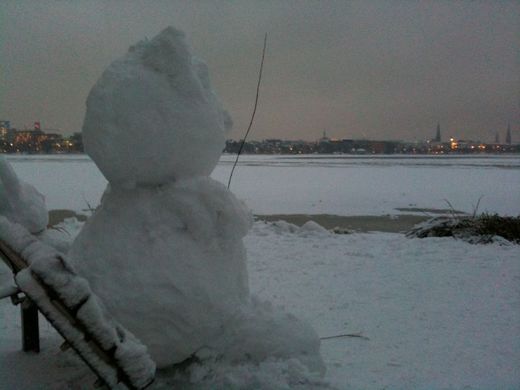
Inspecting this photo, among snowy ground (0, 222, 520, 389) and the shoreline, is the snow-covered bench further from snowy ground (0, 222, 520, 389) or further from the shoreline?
the shoreline

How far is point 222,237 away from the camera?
2.82 metres

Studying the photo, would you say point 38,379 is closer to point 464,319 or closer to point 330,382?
point 330,382

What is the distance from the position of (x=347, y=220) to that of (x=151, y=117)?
9659 millimetres

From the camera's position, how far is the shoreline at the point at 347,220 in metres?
10.6

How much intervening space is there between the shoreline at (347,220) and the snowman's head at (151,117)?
308 inches

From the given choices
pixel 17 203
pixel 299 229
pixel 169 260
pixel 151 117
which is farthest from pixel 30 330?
pixel 299 229

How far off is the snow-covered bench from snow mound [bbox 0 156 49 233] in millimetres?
3115

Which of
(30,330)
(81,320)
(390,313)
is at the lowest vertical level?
(390,313)

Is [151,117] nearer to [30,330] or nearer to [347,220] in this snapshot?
[30,330]

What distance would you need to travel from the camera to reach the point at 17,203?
182 inches

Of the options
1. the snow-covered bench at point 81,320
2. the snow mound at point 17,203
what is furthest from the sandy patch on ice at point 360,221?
the snow-covered bench at point 81,320

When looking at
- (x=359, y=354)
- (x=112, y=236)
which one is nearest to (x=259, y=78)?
(x=112, y=236)

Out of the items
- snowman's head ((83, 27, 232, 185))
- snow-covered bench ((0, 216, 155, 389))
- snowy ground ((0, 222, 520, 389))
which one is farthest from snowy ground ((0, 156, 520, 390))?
snowman's head ((83, 27, 232, 185))

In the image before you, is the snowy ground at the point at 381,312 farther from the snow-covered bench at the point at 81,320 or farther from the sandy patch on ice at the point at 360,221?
the sandy patch on ice at the point at 360,221
